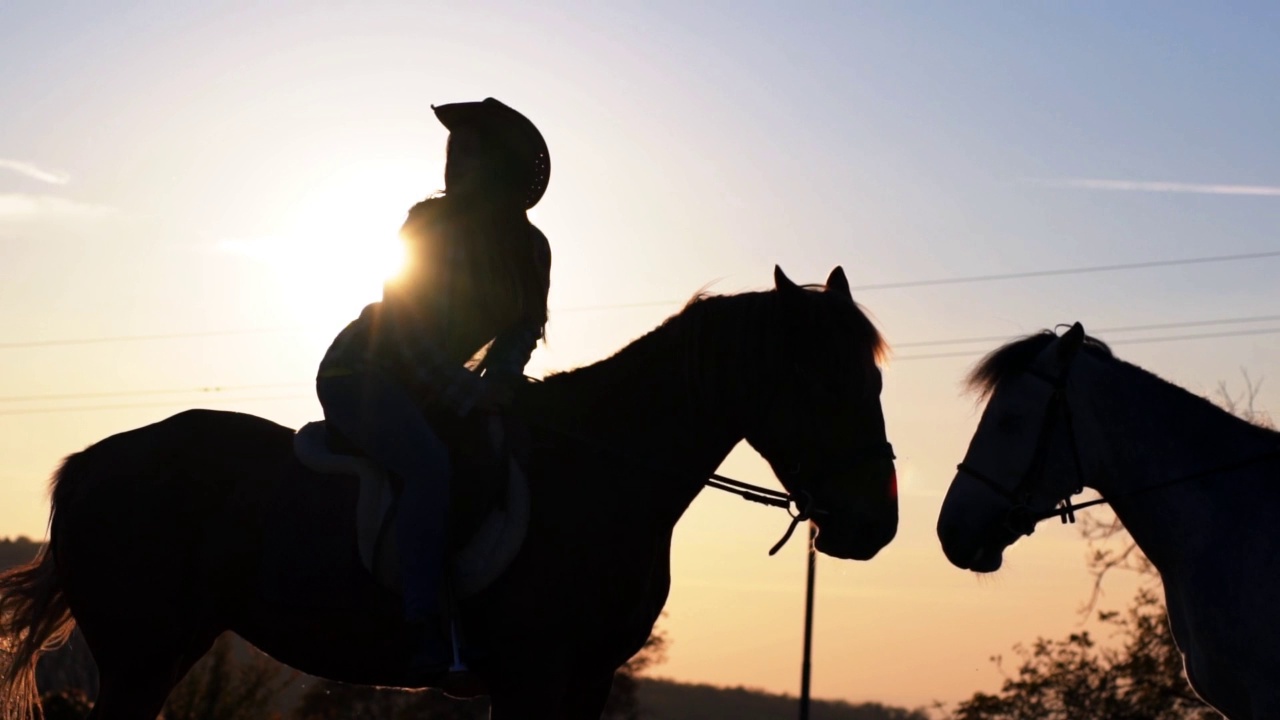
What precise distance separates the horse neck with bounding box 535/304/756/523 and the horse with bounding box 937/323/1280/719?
195cm

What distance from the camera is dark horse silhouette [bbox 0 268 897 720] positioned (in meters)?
6.28

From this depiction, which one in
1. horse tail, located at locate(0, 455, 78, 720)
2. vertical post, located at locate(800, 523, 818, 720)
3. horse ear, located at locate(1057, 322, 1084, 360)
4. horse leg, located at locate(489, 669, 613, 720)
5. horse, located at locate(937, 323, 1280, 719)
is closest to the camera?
horse leg, located at locate(489, 669, 613, 720)

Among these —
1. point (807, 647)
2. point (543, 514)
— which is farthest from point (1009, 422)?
point (807, 647)

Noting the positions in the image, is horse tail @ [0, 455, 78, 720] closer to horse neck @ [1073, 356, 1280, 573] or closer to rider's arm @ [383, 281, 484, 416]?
rider's arm @ [383, 281, 484, 416]

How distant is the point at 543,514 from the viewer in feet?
20.9

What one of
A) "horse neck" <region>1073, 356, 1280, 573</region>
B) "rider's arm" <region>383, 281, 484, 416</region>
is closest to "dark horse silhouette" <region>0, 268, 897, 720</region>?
"rider's arm" <region>383, 281, 484, 416</region>

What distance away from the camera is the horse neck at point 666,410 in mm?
6539

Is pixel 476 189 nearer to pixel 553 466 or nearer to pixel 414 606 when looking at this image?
pixel 553 466

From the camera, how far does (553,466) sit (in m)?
6.53

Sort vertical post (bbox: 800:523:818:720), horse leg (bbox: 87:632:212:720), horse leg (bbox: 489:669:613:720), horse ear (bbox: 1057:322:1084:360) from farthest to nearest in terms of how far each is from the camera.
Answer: vertical post (bbox: 800:523:818:720), horse ear (bbox: 1057:322:1084:360), horse leg (bbox: 87:632:212:720), horse leg (bbox: 489:669:613:720)

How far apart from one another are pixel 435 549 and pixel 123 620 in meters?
1.86

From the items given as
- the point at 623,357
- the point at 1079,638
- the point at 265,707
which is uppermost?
the point at 623,357

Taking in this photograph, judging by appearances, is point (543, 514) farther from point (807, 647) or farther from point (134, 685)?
point (807, 647)

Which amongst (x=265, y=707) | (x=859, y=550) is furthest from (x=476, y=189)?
(x=265, y=707)
